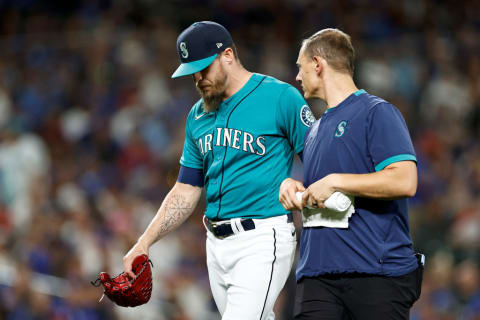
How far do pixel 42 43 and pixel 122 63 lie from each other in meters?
1.26

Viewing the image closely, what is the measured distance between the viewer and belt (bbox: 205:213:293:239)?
3963 mm

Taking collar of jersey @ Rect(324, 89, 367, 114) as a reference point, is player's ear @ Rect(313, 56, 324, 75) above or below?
above

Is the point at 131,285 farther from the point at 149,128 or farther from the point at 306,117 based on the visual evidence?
the point at 149,128

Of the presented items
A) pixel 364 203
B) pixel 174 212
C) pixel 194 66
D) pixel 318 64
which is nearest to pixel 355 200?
pixel 364 203

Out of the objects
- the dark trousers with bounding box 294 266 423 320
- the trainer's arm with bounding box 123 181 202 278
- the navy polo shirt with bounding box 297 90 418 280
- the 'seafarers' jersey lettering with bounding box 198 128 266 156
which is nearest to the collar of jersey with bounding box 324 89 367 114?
the navy polo shirt with bounding box 297 90 418 280

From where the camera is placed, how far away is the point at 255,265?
3896mm

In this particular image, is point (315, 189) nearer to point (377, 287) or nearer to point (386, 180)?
point (386, 180)

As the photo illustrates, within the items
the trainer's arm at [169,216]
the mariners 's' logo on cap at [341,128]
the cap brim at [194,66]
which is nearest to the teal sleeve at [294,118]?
the cap brim at [194,66]

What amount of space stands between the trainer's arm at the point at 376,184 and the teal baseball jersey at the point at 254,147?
798 mm

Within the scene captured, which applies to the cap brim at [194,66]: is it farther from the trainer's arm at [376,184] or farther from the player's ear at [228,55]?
the trainer's arm at [376,184]

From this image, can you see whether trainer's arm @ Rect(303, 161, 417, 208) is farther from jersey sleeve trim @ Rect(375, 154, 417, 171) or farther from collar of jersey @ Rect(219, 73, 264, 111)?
collar of jersey @ Rect(219, 73, 264, 111)

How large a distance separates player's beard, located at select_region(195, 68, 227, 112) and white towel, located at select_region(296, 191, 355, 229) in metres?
0.97

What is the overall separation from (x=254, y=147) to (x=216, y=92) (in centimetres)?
40

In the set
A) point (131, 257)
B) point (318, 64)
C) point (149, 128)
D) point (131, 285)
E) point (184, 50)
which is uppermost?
point (184, 50)
